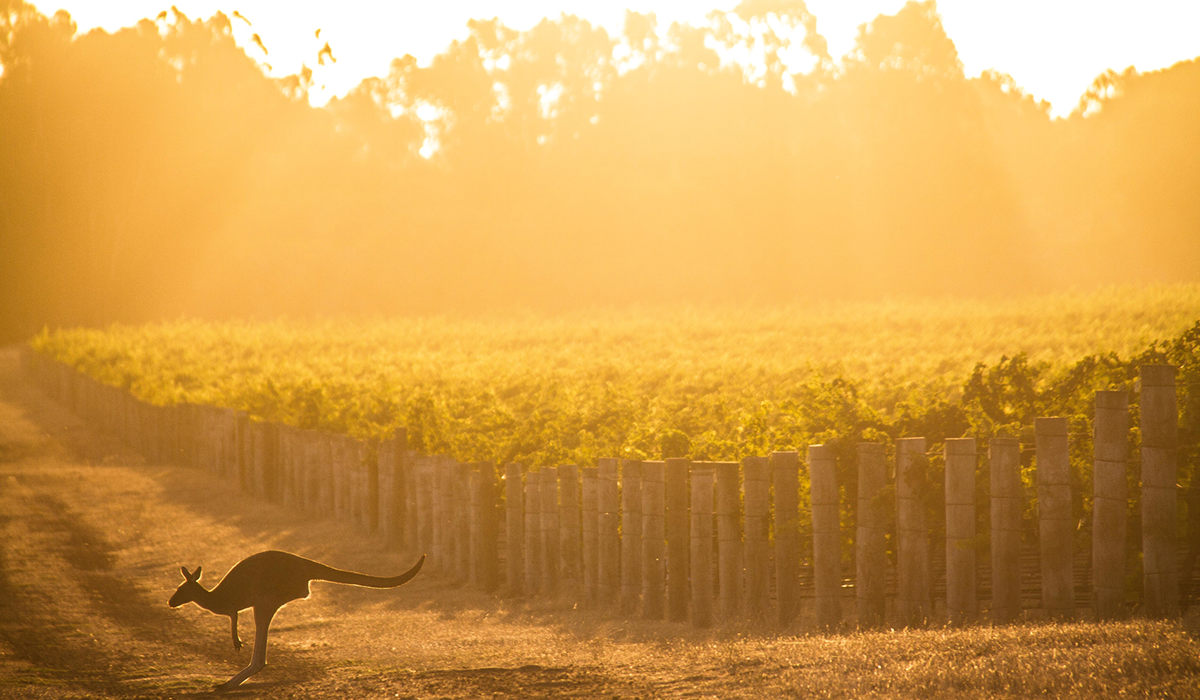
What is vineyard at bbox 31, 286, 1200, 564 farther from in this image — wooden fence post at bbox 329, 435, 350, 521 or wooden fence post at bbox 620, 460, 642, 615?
wooden fence post at bbox 620, 460, 642, 615

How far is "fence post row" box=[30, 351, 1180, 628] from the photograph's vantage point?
25.3ft

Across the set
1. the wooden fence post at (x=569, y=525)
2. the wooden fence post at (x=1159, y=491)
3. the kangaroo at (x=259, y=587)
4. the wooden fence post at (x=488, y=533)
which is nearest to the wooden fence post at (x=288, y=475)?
the wooden fence post at (x=488, y=533)

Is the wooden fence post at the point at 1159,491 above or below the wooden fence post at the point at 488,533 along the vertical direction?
above

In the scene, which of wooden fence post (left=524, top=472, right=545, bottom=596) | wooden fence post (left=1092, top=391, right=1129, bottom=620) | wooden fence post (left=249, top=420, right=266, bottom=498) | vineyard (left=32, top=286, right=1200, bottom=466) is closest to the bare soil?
wooden fence post (left=524, top=472, right=545, bottom=596)

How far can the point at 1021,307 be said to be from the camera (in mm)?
43625

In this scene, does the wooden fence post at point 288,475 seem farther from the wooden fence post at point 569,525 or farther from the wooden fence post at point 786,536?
the wooden fence post at point 786,536

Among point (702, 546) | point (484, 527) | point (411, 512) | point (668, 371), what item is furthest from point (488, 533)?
point (668, 371)

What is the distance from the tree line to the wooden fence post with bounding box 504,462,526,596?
163ft

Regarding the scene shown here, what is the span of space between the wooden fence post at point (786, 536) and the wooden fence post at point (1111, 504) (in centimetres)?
226

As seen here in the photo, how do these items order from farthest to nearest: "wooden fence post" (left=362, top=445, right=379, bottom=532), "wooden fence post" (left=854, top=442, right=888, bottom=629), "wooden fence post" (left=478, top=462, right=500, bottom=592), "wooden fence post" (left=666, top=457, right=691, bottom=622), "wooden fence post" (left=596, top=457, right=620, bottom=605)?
"wooden fence post" (left=362, top=445, right=379, bottom=532), "wooden fence post" (left=478, top=462, right=500, bottom=592), "wooden fence post" (left=596, top=457, right=620, bottom=605), "wooden fence post" (left=666, top=457, right=691, bottom=622), "wooden fence post" (left=854, top=442, right=888, bottom=629)

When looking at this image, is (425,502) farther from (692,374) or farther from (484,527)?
(692,374)

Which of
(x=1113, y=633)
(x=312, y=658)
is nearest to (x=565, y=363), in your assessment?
(x=312, y=658)

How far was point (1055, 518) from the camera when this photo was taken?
7.93 metres

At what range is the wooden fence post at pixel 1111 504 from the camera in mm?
7680
